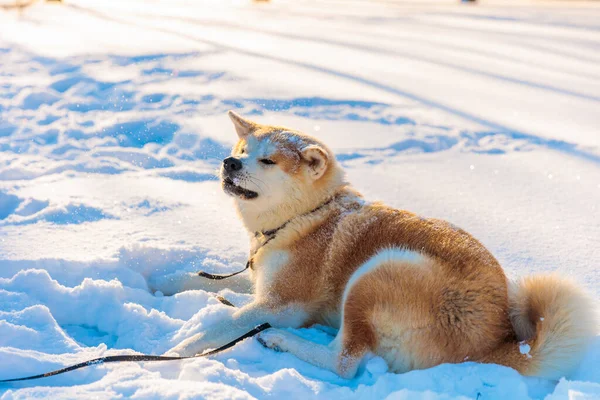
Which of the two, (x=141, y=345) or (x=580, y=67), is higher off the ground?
(x=580, y=67)

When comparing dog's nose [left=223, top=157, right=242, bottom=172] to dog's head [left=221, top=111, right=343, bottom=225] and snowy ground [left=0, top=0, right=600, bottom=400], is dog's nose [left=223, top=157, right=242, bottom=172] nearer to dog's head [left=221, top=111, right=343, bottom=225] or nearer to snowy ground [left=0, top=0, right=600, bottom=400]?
dog's head [left=221, top=111, right=343, bottom=225]

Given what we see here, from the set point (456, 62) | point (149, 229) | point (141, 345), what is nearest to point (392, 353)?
point (141, 345)

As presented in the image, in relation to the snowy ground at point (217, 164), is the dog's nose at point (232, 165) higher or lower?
higher

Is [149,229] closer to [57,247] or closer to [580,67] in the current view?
[57,247]

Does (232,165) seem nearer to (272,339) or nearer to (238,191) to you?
(238,191)

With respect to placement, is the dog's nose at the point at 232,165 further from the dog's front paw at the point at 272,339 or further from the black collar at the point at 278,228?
the dog's front paw at the point at 272,339

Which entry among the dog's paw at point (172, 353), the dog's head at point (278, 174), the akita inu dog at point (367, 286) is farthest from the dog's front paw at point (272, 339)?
the dog's head at point (278, 174)

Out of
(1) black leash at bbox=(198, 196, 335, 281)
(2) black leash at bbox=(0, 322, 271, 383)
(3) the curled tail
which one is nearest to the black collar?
(1) black leash at bbox=(198, 196, 335, 281)

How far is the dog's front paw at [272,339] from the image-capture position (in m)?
2.82

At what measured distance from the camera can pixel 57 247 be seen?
3617mm

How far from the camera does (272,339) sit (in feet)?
9.26

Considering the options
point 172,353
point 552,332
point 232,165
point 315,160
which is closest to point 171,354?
point 172,353

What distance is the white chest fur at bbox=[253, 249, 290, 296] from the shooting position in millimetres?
3088

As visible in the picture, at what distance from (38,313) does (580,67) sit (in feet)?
28.4
